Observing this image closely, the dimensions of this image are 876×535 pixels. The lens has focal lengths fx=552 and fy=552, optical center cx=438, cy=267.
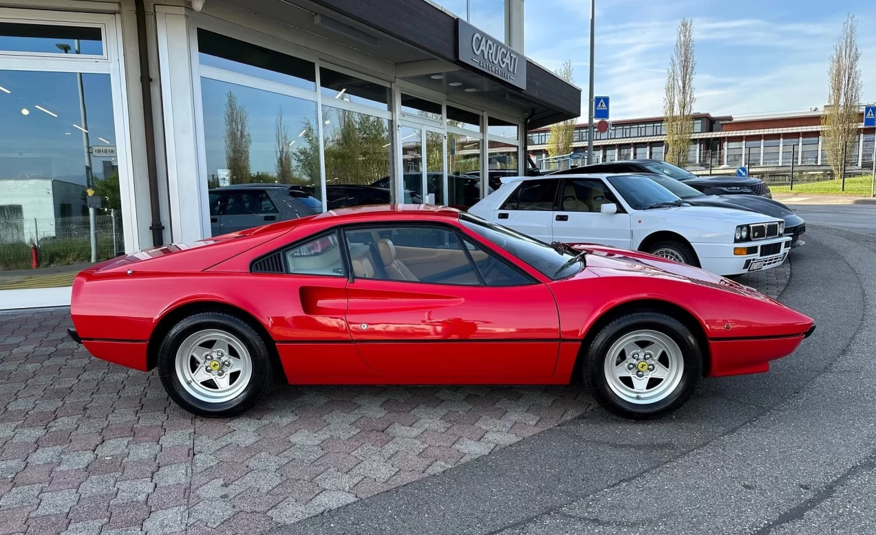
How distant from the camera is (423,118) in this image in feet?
36.9

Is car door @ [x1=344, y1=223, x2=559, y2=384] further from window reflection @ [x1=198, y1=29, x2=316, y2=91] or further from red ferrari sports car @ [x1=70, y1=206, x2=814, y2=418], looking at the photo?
window reflection @ [x1=198, y1=29, x2=316, y2=91]

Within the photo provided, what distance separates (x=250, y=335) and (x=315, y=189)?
17.6 feet

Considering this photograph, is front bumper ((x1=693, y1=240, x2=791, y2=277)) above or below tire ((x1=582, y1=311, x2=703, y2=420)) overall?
above

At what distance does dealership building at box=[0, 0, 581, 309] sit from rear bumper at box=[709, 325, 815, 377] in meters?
5.17

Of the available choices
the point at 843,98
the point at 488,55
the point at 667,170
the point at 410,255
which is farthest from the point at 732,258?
the point at 843,98

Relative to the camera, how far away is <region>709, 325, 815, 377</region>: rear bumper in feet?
10.5

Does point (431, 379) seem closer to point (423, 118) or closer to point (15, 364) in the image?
point (15, 364)

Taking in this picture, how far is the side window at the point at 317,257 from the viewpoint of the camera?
3.43m

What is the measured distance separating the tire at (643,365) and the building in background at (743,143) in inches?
1599

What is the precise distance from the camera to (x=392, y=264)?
345 cm

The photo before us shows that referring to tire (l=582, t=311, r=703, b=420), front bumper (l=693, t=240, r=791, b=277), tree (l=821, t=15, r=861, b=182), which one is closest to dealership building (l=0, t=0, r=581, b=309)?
front bumper (l=693, t=240, r=791, b=277)

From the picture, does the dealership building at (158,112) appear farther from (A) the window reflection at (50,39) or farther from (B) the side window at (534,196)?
(B) the side window at (534,196)

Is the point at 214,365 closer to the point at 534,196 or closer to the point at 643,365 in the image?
the point at 643,365

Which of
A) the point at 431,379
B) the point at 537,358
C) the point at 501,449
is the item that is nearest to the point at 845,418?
the point at 537,358
